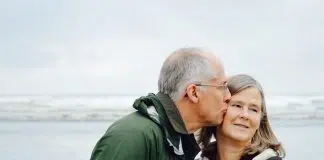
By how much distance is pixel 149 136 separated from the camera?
2631 millimetres

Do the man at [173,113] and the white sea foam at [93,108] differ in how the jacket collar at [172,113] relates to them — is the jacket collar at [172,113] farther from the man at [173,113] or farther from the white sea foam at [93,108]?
the white sea foam at [93,108]

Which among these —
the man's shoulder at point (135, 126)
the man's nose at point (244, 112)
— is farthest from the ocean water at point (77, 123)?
the man's shoulder at point (135, 126)

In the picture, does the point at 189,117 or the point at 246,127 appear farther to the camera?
the point at 246,127

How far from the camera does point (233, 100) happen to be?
329 cm

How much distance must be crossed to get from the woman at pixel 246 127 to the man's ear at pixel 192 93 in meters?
0.43

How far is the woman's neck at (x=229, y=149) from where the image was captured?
3.35 metres

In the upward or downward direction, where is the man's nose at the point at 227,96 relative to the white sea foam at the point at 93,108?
upward

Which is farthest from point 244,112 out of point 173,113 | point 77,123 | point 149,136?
point 77,123

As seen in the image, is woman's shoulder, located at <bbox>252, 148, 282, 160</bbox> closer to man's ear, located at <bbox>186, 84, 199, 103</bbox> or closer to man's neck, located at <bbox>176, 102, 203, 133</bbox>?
man's neck, located at <bbox>176, 102, 203, 133</bbox>

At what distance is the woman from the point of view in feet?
10.7

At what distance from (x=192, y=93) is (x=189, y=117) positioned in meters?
0.12

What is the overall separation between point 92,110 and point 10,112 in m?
3.40

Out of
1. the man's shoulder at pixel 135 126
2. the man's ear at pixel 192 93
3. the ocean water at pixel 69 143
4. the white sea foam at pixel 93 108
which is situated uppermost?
the man's ear at pixel 192 93

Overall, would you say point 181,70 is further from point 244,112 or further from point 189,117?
point 244,112
